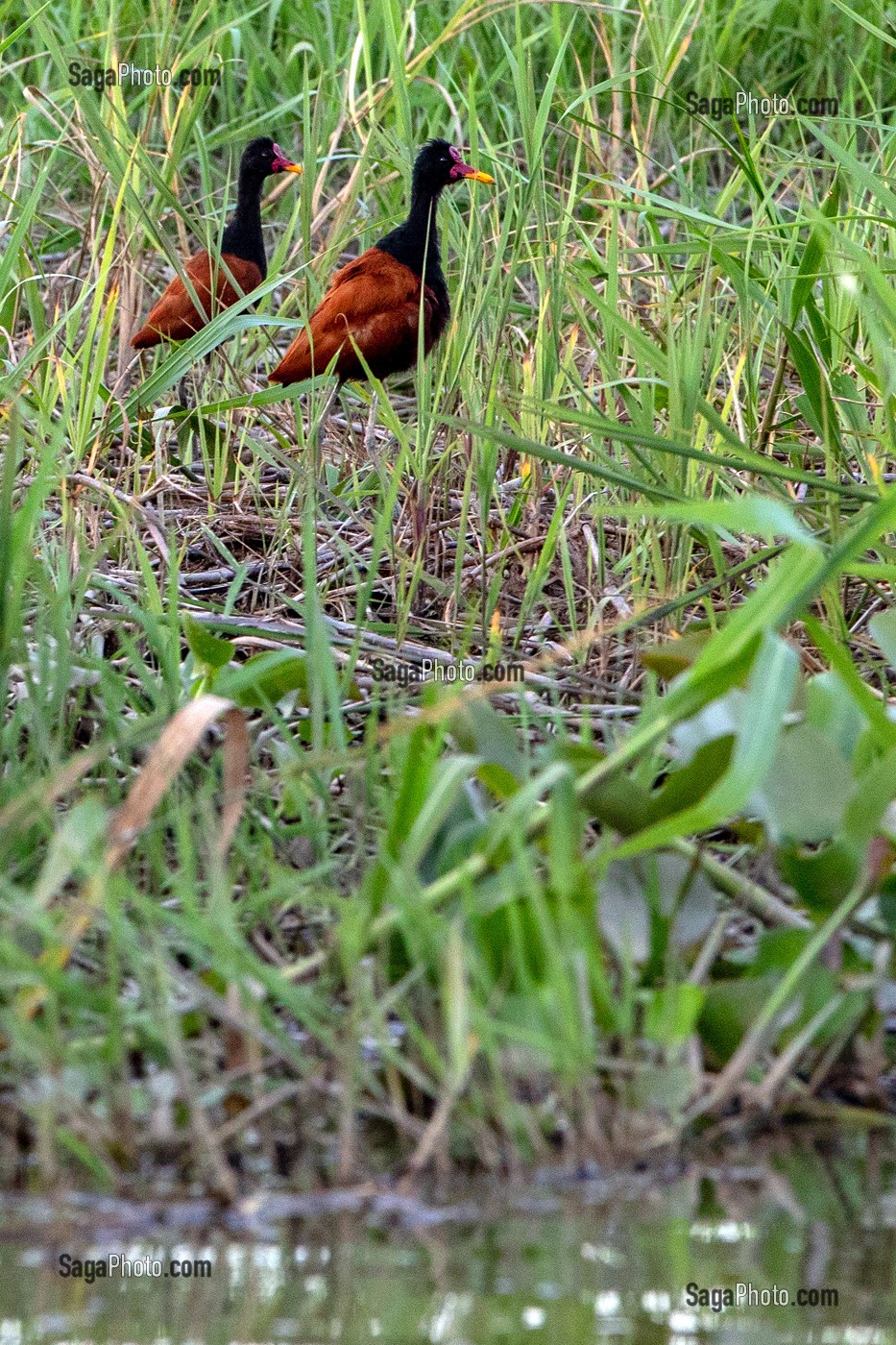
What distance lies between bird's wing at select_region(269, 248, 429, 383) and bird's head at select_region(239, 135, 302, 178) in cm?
103

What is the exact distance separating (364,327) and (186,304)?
1.79 ft

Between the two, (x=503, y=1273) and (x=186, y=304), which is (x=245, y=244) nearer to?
(x=186, y=304)

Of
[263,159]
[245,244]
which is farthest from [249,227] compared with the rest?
[263,159]

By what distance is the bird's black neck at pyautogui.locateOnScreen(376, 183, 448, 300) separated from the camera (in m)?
4.20

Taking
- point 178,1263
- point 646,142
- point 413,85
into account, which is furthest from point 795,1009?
point 413,85

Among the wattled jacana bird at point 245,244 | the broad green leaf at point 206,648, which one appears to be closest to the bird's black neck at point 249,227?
the wattled jacana bird at point 245,244

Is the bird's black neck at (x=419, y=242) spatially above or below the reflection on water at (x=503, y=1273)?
above

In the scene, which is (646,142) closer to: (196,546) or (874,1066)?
(196,546)

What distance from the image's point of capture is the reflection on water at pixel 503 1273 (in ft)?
4.54

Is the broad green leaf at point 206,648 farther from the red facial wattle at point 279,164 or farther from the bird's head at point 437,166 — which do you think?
the red facial wattle at point 279,164

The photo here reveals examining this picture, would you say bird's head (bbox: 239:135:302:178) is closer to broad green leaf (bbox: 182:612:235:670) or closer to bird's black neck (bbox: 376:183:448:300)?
bird's black neck (bbox: 376:183:448:300)

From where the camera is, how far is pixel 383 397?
3.20 m

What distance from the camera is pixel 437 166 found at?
13.8 ft

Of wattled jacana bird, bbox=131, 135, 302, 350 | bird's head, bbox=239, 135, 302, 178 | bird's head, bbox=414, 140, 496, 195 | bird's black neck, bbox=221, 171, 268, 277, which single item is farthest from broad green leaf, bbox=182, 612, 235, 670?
bird's head, bbox=239, 135, 302, 178
